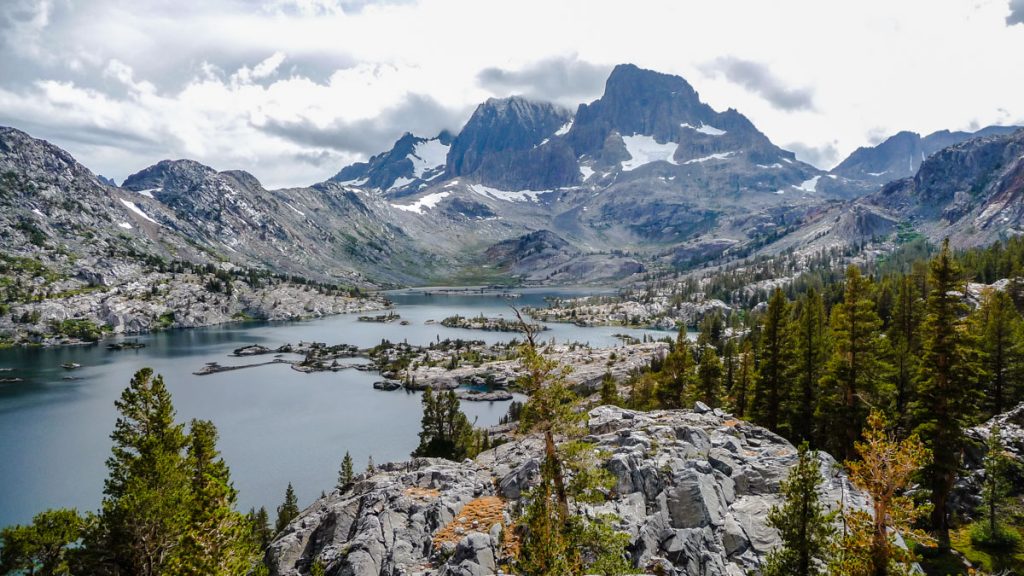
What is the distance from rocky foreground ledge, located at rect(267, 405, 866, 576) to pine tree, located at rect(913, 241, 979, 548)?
7591 millimetres

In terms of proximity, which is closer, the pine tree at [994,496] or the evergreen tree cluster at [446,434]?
the pine tree at [994,496]

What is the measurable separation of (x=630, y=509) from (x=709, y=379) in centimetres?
3796

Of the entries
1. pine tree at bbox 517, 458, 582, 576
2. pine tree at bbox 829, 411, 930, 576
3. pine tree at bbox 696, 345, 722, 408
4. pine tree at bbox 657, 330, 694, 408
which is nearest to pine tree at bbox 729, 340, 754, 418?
pine tree at bbox 696, 345, 722, 408

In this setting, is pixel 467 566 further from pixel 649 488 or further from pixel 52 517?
pixel 52 517

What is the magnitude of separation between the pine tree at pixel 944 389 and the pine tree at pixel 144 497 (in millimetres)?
39969

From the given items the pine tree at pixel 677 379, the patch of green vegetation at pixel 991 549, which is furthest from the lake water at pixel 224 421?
the patch of green vegetation at pixel 991 549

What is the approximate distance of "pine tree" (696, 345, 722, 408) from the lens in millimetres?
60688

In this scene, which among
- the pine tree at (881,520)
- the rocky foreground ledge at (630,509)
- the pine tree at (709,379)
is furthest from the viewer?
the pine tree at (709,379)

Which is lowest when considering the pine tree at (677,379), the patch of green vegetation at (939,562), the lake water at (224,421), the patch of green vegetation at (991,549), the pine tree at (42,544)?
the lake water at (224,421)

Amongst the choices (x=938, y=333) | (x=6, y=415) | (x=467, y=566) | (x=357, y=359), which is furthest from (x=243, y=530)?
(x=357, y=359)

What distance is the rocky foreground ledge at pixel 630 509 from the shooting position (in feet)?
79.7

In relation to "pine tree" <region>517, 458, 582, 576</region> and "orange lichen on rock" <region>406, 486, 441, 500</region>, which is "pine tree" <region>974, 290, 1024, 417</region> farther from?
"orange lichen on rock" <region>406, 486, 441, 500</region>

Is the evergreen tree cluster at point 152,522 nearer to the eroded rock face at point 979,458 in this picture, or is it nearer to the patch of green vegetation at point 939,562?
the patch of green vegetation at point 939,562

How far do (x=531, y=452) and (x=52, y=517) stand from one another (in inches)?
1203
